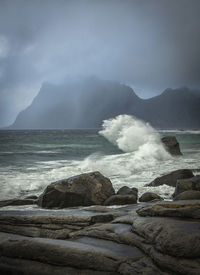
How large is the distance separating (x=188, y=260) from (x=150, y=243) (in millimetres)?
750

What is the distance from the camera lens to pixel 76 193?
30.1ft

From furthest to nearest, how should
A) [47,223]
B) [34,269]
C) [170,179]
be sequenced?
[170,179] < [47,223] < [34,269]

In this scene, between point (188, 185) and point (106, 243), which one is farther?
point (188, 185)

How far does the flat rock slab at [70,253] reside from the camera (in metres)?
4.10

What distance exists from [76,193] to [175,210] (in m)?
4.72

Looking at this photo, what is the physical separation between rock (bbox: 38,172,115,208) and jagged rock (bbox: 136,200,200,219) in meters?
3.92

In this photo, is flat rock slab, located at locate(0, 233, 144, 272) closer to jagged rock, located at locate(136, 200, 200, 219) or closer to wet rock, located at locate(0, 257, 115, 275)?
wet rock, located at locate(0, 257, 115, 275)

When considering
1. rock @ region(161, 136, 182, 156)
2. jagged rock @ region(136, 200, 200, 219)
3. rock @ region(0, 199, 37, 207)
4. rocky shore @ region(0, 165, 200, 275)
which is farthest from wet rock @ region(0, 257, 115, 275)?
rock @ region(161, 136, 182, 156)

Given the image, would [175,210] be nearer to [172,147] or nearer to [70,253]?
[70,253]

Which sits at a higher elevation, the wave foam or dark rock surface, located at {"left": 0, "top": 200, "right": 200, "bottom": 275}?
the wave foam

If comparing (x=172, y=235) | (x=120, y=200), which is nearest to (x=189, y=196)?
(x=120, y=200)

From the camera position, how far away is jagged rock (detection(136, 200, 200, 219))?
4918 millimetres

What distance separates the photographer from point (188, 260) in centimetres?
368

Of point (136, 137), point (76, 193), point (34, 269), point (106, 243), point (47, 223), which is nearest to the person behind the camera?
point (34, 269)
